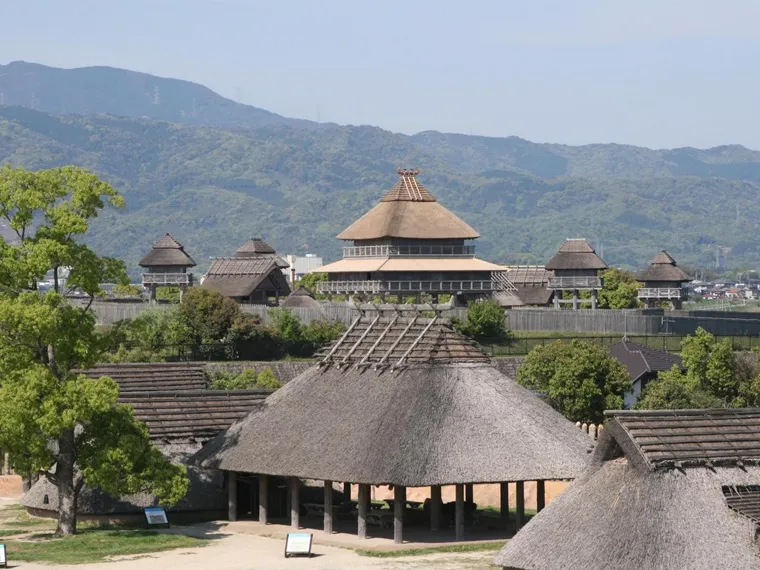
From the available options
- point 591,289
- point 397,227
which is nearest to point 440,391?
point 397,227

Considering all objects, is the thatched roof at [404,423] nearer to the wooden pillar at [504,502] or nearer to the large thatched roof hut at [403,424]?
the large thatched roof hut at [403,424]

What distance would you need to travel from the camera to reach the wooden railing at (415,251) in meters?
103

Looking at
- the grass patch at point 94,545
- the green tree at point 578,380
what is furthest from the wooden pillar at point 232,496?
the green tree at point 578,380

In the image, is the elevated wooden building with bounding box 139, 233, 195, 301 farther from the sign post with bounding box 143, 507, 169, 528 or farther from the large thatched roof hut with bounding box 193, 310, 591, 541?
the sign post with bounding box 143, 507, 169, 528

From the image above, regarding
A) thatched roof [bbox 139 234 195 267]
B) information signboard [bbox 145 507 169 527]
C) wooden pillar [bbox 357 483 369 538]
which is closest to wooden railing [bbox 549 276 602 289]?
thatched roof [bbox 139 234 195 267]

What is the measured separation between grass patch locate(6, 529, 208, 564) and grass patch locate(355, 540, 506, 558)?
467 cm

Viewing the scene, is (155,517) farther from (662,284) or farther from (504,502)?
(662,284)

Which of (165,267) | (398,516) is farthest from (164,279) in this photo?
(398,516)

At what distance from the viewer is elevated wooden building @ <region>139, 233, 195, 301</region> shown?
132 metres

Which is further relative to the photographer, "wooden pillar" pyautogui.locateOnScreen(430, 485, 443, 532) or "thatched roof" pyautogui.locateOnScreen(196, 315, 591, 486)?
"wooden pillar" pyautogui.locateOnScreen(430, 485, 443, 532)

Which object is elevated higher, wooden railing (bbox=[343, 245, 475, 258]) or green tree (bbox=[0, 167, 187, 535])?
wooden railing (bbox=[343, 245, 475, 258])

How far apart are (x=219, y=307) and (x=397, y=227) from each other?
2023 centimetres

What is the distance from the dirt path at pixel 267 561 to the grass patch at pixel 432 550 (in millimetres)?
379

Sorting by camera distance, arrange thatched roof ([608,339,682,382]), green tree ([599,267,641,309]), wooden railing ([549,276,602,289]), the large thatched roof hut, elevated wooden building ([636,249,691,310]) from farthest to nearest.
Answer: elevated wooden building ([636,249,691,310])
green tree ([599,267,641,309])
wooden railing ([549,276,602,289])
thatched roof ([608,339,682,382])
the large thatched roof hut
